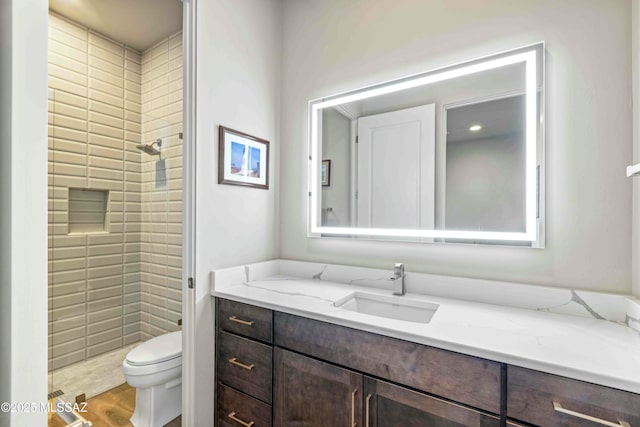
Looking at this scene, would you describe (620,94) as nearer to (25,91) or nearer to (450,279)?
(450,279)

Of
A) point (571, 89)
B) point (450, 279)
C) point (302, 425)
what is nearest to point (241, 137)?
point (450, 279)

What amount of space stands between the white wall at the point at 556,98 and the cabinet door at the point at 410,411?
2.18ft

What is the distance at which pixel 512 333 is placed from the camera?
1.01 metres

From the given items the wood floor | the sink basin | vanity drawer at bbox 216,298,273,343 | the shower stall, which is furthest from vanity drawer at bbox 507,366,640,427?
the shower stall

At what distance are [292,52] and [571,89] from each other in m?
1.61

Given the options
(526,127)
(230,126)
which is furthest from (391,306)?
(230,126)

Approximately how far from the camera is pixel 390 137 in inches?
66.5

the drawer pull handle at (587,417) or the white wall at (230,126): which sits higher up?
the white wall at (230,126)

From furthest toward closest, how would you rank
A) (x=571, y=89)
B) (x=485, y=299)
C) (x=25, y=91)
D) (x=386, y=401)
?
(x=485, y=299)
(x=571, y=89)
(x=386, y=401)
(x=25, y=91)

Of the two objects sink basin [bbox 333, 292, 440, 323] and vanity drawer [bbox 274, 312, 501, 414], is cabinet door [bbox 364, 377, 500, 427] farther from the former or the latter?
sink basin [bbox 333, 292, 440, 323]

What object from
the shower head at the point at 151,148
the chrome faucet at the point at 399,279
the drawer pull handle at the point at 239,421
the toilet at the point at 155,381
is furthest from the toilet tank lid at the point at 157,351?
the shower head at the point at 151,148

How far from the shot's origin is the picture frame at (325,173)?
1.91 metres

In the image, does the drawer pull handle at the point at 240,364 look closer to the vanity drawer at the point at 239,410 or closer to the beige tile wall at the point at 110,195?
the vanity drawer at the point at 239,410

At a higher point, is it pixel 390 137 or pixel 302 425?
pixel 390 137
